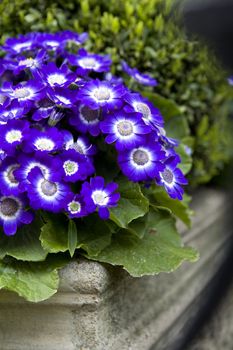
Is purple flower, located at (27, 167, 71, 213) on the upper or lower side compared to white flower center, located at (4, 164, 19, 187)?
upper

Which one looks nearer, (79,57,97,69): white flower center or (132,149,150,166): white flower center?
(132,149,150,166): white flower center

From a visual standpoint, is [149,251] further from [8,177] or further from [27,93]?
[27,93]

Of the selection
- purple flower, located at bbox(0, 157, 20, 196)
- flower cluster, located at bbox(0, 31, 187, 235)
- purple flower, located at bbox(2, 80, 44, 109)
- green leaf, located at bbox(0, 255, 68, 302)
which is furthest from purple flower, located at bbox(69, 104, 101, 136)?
green leaf, located at bbox(0, 255, 68, 302)

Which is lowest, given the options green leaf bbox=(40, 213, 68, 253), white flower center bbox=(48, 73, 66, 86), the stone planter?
the stone planter

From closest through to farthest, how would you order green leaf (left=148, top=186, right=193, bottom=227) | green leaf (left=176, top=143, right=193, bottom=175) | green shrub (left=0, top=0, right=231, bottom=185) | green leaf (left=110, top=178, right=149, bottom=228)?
green leaf (left=110, top=178, right=149, bottom=228), green leaf (left=148, top=186, right=193, bottom=227), green leaf (left=176, top=143, right=193, bottom=175), green shrub (left=0, top=0, right=231, bottom=185)

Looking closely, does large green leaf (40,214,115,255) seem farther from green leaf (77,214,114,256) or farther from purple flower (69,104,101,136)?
purple flower (69,104,101,136)
